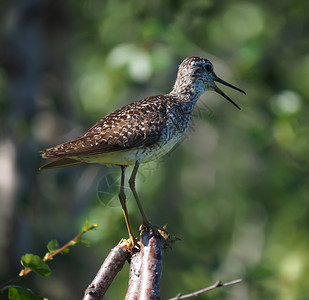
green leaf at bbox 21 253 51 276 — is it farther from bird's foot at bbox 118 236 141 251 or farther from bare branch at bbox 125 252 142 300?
bird's foot at bbox 118 236 141 251

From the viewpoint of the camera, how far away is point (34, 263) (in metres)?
3.51

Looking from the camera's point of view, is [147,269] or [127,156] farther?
[127,156]

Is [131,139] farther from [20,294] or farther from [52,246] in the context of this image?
[20,294]

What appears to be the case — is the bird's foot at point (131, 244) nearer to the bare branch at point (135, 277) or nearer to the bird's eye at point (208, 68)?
the bare branch at point (135, 277)

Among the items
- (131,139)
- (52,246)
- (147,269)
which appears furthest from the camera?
(131,139)

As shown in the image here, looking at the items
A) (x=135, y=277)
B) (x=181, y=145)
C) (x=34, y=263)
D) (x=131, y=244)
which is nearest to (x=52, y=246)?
(x=34, y=263)

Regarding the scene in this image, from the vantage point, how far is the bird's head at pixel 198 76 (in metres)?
6.49

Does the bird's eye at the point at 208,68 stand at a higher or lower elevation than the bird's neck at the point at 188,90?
higher

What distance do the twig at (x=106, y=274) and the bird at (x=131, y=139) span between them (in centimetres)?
55

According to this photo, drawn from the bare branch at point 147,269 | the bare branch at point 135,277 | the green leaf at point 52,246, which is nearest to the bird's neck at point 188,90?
the bare branch at point 147,269

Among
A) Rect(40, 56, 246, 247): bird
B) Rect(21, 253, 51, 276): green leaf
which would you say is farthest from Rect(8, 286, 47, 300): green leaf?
Rect(40, 56, 246, 247): bird

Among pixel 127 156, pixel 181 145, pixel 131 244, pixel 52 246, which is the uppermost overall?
pixel 181 145

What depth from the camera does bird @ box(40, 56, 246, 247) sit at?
5.13m

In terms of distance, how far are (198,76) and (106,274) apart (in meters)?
3.12
